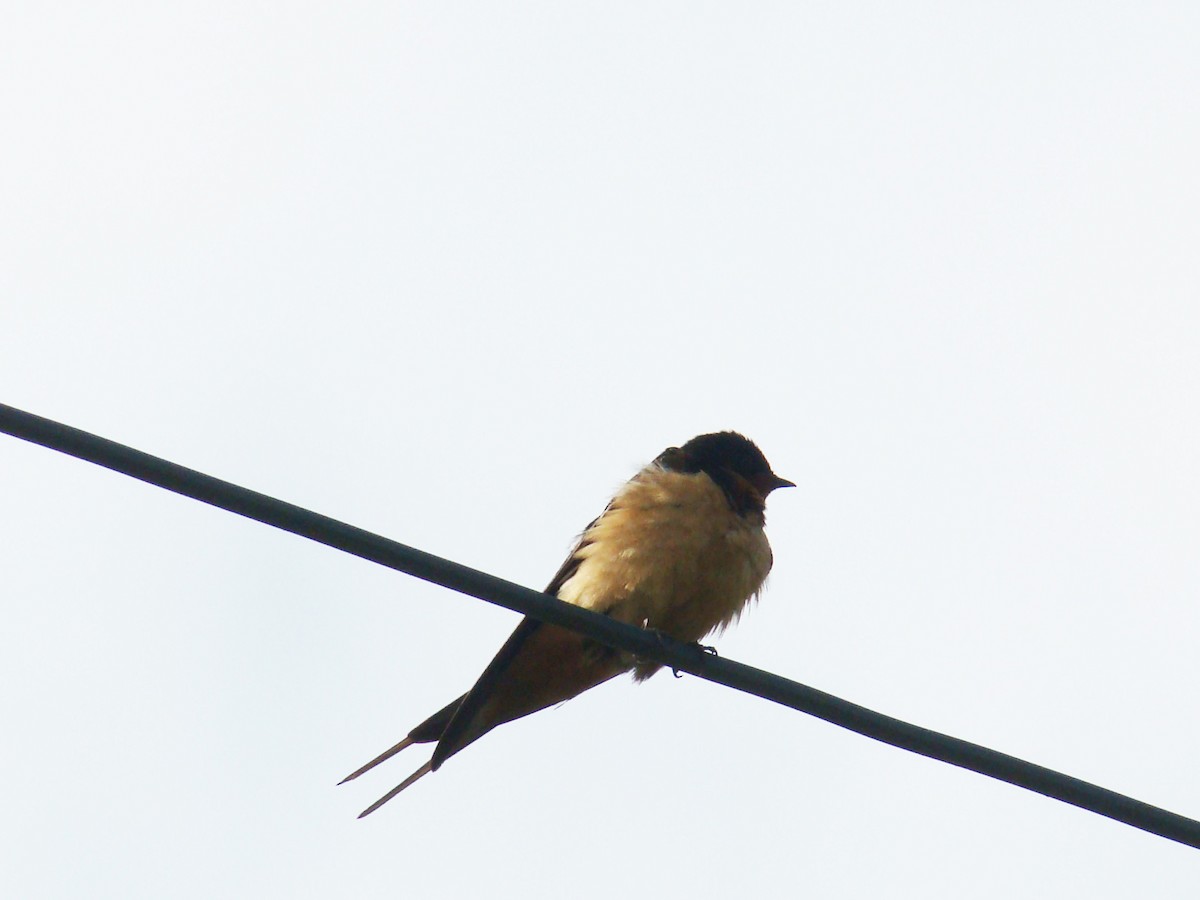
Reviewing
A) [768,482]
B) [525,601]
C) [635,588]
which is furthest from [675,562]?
[525,601]

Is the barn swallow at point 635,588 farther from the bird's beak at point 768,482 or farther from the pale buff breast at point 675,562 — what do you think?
the bird's beak at point 768,482

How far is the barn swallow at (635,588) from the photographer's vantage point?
6484 mm

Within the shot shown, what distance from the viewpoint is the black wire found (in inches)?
137

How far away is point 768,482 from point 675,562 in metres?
1.37

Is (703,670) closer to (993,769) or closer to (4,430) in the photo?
(993,769)

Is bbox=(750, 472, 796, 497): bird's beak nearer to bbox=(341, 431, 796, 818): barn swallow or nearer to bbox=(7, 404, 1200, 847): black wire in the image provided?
bbox=(341, 431, 796, 818): barn swallow

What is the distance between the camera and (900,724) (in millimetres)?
3900

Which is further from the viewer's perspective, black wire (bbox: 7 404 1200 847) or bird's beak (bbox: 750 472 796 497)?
bird's beak (bbox: 750 472 796 497)

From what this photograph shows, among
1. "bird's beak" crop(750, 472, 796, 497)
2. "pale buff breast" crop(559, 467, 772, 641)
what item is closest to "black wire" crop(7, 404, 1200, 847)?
"pale buff breast" crop(559, 467, 772, 641)

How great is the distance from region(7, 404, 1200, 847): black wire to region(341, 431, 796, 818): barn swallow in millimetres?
2290

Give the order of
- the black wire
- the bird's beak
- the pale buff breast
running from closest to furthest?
the black wire < the pale buff breast < the bird's beak

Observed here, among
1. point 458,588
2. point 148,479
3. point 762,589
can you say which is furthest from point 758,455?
point 148,479

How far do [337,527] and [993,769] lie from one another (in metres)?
1.74

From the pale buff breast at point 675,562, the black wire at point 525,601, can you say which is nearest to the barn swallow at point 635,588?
the pale buff breast at point 675,562
